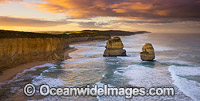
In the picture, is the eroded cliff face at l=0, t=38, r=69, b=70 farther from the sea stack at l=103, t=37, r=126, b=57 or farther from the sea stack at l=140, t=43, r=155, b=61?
the sea stack at l=140, t=43, r=155, b=61

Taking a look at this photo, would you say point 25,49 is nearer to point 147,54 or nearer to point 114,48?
point 114,48

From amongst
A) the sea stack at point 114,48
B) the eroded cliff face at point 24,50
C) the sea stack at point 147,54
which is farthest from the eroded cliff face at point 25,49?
the sea stack at point 147,54

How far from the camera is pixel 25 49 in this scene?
24297mm

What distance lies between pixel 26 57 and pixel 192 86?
21433mm

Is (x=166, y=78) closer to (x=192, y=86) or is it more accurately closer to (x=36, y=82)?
(x=192, y=86)

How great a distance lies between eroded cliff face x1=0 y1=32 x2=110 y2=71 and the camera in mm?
20289

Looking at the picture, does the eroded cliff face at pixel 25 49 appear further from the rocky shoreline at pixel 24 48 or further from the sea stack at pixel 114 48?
the sea stack at pixel 114 48

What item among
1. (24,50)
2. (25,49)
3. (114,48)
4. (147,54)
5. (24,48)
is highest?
(24,48)

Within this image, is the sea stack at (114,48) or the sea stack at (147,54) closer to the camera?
the sea stack at (147,54)

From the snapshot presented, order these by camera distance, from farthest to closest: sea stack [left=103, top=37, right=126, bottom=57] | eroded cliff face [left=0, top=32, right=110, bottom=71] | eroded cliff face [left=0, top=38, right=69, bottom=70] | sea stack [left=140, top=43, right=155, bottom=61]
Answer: sea stack [left=103, top=37, right=126, bottom=57] → sea stack [left=140, top=43, right=155, bottom=61] → eroded cliff face [left=0, top=32, right=110, bottom=71] → eroded cliff face [left=0, top=38, right=69, bottom=70]

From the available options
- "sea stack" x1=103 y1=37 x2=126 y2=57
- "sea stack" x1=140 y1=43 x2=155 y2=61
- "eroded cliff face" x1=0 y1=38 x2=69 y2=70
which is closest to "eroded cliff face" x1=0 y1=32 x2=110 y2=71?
"eroded cliff face" x1=0 y1=38 x2=69 y2=70

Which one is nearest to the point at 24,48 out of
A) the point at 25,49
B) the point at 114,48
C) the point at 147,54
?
the point at 25,49

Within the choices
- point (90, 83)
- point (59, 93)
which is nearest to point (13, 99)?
point (59, 93)

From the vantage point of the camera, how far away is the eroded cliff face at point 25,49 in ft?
66.6
